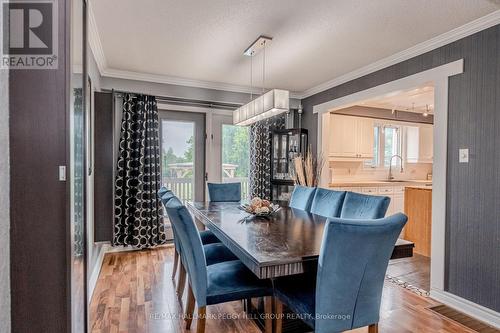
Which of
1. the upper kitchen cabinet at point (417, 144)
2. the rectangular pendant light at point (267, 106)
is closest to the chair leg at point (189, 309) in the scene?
the rectangular pendant light at point (267, 106)

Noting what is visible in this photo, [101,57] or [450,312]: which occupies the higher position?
[101,57]

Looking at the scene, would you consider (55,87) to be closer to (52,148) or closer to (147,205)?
(52,148)

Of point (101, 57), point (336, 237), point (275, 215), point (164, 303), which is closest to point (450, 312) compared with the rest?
point (275, 215)

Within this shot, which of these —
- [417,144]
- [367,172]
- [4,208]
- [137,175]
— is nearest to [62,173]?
[4,208]

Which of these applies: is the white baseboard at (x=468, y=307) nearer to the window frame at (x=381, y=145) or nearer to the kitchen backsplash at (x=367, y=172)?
the kitchen backsplash at (x=367, y=172)

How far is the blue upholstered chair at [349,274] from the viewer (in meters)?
1.37

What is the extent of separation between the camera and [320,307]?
1.45m

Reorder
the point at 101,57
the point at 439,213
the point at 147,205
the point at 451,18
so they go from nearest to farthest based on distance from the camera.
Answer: the point at 451,18
the point at 439,213
the point at 101,57
the point at 147,205

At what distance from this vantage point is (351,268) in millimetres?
1437

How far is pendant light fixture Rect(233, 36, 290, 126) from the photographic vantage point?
2521mm

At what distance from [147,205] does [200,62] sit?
6.58 ft

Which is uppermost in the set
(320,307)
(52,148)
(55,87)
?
(55,87)

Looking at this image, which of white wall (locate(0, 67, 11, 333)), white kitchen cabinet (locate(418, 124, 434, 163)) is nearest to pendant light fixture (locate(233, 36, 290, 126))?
white wall (locate(0, 67, 11, 333))

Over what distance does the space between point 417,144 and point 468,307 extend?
4194 millimetres
